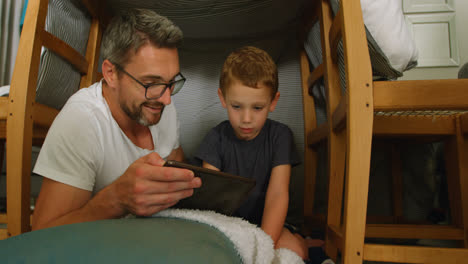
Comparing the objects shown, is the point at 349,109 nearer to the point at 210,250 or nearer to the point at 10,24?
the point at 210,250

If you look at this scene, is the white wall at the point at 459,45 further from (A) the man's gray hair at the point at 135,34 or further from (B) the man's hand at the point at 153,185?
(B) the man's hand at the point at 153,185

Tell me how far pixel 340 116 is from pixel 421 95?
0.20m

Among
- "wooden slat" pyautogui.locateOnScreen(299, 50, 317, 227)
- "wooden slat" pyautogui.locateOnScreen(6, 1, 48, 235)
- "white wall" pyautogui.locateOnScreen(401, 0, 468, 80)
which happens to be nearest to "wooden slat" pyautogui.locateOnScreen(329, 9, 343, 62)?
"wooden slat" pyautogui.locateOnScreen(299, 50, 317, 227)

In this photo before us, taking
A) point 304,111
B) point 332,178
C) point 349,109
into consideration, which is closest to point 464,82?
point 349,109

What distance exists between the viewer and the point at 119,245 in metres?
0.42

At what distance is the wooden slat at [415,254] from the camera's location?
0.62 meters

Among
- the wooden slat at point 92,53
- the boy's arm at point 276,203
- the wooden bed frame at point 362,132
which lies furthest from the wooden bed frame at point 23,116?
the wooden bed frame at point 362,132

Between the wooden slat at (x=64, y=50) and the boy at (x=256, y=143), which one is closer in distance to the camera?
the wooden slat at (x=64, y=50)

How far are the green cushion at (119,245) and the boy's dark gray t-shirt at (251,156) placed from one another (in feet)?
1.93

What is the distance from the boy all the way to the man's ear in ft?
1.16

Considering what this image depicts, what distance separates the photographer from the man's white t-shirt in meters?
0.72

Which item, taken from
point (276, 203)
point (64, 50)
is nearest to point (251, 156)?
point (276, 203)

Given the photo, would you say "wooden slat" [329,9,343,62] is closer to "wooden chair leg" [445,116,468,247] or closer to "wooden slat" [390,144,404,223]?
"wooden chair leg" [445,116,468,247]

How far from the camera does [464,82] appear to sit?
63 cm
